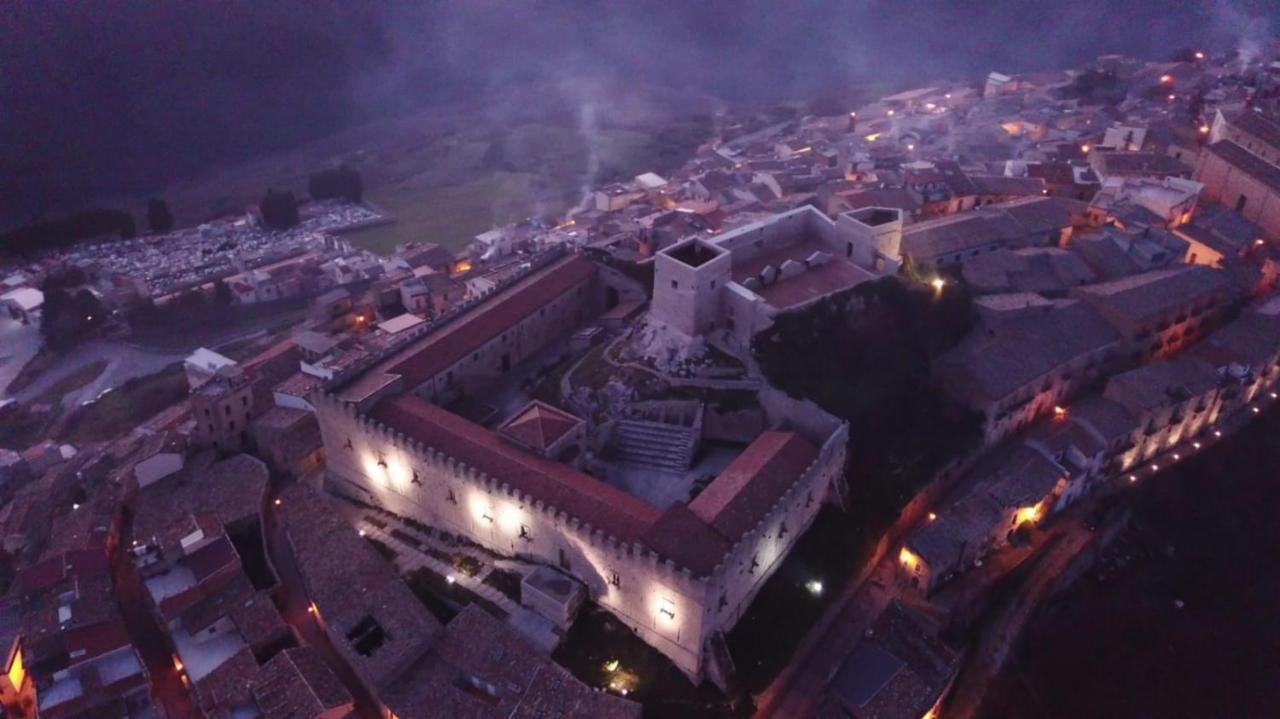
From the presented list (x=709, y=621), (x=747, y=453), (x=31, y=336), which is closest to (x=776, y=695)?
(x=709, y=621)

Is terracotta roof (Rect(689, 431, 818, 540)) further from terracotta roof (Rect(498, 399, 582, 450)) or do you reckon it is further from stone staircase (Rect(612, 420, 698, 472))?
terracotta roof (Rect(498, 399, 582, 450))

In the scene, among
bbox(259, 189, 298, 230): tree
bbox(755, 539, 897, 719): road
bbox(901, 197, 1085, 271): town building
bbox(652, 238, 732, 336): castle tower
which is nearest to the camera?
bbox(755, 539, 897, 719): road

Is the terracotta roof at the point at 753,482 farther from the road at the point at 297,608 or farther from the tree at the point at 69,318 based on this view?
the tree at the point at 69,318

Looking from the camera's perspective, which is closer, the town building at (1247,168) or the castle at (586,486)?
the castle at (586,486)

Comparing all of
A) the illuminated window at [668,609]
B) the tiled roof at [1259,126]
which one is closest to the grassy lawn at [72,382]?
the illuminated window at [668,609]

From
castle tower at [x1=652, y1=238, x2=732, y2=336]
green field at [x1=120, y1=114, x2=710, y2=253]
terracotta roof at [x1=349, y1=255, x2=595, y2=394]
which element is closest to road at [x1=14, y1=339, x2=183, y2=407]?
green field at [x1=120, y1=114, x2=710, y2=253]

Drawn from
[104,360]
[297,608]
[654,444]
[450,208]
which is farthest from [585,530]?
[450,208]

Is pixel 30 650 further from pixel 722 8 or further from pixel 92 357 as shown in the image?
pixel 722 8
